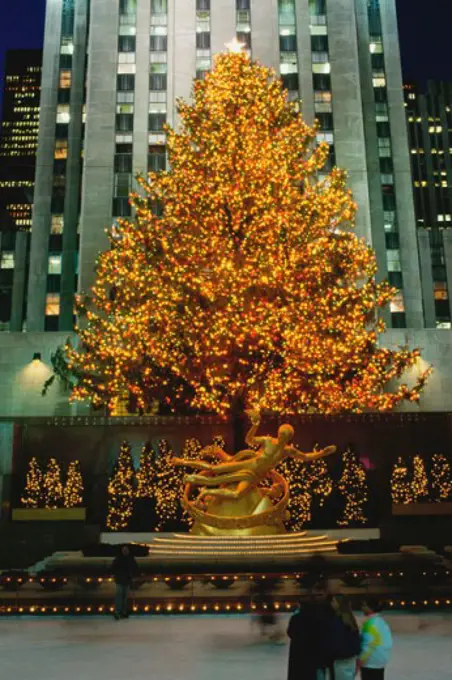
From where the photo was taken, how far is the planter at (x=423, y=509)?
26.0 meters

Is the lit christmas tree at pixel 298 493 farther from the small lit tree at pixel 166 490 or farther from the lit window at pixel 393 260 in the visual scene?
the lit window at pixel 393 260

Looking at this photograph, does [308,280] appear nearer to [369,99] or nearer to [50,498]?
[50,498]

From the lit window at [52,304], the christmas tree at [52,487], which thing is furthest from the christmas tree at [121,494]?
the lit window at [52,304]

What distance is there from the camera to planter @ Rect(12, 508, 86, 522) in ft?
84.5

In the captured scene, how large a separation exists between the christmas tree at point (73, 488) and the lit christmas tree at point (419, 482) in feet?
43.2

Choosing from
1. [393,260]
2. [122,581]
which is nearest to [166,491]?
[122,581]

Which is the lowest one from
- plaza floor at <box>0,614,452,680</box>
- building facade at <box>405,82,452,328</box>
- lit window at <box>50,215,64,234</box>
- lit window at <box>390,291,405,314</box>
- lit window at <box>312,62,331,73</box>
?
plaza floor at <box>0,614,452,680</box>

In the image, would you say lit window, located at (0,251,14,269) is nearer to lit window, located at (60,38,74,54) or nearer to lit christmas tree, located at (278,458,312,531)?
lit window, located at (60,38,74,54)

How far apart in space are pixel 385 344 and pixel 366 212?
10.1 meters

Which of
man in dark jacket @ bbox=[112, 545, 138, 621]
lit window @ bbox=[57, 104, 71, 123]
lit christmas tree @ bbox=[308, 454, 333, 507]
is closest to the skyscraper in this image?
lit christmas tree @ bbox=[308, 454, 333, 507]

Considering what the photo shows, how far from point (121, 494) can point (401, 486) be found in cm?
1107

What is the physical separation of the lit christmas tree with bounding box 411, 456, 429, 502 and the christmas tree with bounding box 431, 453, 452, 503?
35 centimetres

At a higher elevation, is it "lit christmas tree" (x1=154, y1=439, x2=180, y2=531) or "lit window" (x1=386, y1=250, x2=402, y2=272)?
"lit window" (x1=386, y1=250, x2=402, y2=272)

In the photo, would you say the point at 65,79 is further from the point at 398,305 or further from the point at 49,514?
the point at 49,514
